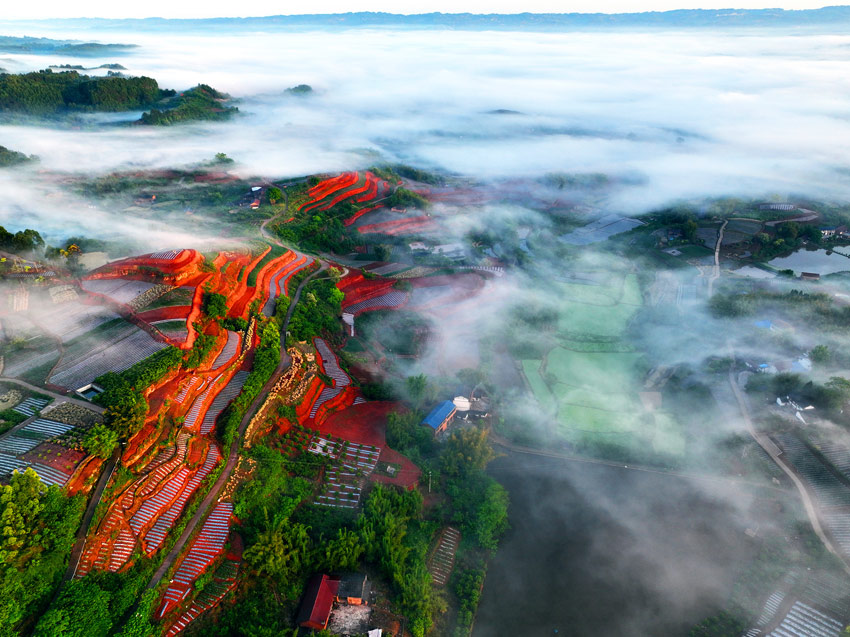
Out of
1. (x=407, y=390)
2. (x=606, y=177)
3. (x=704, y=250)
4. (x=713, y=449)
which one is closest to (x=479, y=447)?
(x=407, y=390)

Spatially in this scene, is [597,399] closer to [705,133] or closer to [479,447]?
[479,447]

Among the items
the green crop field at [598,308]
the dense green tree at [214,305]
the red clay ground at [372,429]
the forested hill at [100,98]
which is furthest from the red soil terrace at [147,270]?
the forested hill at [100,98]

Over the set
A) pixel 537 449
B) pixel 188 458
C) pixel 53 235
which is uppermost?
pixel 53 235

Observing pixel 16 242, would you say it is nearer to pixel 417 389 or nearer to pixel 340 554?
pixel 417 389

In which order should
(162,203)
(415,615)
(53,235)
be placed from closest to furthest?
(415,615), (53,235), (162,203)

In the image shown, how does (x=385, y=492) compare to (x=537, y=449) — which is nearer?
(x=385, y=492)

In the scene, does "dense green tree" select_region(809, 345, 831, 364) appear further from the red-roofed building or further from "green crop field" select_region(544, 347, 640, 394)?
the red-roofed building

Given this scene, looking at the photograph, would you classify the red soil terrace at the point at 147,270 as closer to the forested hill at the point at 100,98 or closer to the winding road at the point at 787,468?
the winding road at the point at 787,468
